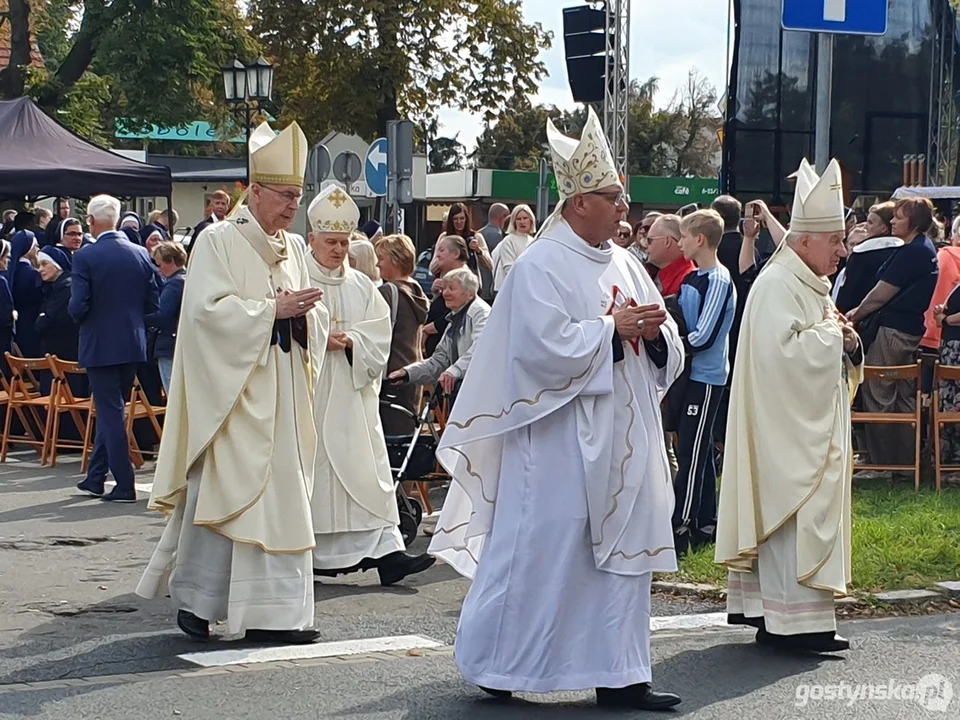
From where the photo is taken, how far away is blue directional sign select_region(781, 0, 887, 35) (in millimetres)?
9438

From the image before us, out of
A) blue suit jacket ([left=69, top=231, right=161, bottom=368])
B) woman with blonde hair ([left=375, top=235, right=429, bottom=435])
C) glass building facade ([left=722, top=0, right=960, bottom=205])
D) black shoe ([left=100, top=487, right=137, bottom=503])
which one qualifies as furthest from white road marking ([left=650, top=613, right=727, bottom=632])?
glass building facade ([left=722, top=0, right=960, bottom=205])

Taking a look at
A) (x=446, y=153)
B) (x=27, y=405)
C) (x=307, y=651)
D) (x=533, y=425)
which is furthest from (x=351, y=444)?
(x=446, y=153)

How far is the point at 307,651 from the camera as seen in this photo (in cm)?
755

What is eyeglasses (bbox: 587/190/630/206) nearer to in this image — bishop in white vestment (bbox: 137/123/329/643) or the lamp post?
bishop in white vestment (bbox: 137/123/329/643)

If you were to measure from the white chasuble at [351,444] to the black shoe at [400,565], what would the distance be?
0.19 ft

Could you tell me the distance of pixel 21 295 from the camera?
53.8 feet

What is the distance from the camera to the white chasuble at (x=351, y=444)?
29.7 ft

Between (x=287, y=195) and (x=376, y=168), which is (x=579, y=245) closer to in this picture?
(x=287, y=195)

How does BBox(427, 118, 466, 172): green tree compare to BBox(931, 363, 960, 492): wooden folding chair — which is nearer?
BBox(931, 363, 960, 492): wooden folding chair

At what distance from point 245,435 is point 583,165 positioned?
2.13 m

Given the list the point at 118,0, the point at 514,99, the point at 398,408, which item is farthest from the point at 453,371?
the point at 514,99

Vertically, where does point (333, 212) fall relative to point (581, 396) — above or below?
above

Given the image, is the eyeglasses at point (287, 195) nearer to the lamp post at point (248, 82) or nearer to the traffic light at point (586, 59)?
the traffic light at point (586, 59)

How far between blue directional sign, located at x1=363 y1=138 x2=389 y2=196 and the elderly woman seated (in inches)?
316
